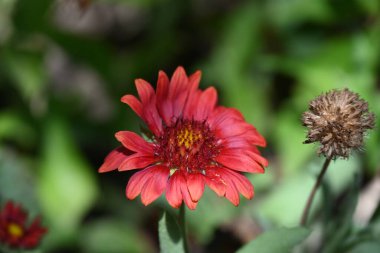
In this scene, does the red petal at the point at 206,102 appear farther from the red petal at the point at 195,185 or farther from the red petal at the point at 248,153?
the red petal at the point at 195,185

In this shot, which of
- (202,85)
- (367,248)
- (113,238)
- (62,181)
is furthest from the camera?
(202,85)

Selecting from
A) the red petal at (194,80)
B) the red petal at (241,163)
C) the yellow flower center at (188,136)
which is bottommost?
the red petal at (241,163)

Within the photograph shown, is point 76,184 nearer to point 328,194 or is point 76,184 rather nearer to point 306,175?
point 306,175

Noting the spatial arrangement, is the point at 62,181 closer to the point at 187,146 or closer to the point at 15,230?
the point at 15,230

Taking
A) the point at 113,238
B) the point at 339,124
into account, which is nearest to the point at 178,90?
the point at 339,124

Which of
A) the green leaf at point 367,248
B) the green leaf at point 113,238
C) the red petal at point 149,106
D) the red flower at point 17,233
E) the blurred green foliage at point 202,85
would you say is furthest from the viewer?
the green leaf at point 113,238

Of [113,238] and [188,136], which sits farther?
[113,238]

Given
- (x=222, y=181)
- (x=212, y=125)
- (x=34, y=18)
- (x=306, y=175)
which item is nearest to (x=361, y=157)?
(x=306, y=175)

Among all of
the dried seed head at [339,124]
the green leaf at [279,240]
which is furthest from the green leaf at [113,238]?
the dried seed head at [339,124]
